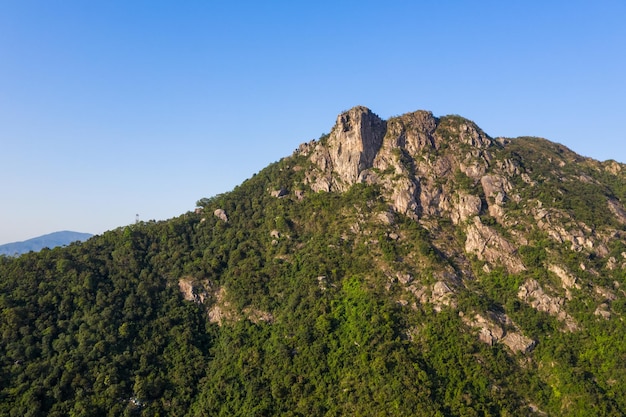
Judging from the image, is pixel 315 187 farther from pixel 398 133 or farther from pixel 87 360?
pixel 87 360

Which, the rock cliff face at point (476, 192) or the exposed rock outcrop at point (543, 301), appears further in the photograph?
the rock cliff face at point (476, 192)

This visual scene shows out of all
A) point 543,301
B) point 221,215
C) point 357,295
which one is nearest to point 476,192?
point 543,301

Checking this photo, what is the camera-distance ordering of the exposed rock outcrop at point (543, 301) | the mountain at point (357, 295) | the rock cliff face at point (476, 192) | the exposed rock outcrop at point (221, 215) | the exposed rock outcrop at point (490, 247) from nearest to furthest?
the mountain at point (357, 295) < the exposed rock outcrop at point (543, 301) < the rock cliff face at point (476, 192) < the exposed rock outcrop at point (490, 247) < the exposed rock outcrop at point (221, 215)

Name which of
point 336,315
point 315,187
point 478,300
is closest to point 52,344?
point 336,315

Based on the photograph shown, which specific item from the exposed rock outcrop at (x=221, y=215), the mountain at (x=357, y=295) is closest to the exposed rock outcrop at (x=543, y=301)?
the mountain at (x=357, y=295)

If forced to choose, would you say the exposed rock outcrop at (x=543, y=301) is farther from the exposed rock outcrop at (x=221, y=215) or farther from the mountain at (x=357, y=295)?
the exposed rock outcrop at (x=221, y=215)

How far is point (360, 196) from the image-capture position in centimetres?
12300

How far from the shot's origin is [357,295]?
100 meters

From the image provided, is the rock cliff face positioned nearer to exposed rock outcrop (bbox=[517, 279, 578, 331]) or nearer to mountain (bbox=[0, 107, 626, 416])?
exposed rock outcrop (bbox=[517, 279, 578, 331])

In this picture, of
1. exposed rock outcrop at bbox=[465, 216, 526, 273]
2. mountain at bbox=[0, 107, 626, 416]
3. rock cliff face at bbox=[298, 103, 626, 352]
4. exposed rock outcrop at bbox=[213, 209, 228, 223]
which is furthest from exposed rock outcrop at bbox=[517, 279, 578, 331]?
exposed rock outcrop at bbox=[213, 209, 228, 223]

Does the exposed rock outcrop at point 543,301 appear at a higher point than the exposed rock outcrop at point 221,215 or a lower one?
lower

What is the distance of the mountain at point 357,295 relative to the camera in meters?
82.5

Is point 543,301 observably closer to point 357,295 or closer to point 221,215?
point 357,295

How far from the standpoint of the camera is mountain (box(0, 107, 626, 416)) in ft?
271
